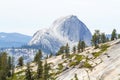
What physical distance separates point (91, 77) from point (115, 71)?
1219 cm

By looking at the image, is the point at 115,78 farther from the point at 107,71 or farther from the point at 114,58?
the point at 114,58

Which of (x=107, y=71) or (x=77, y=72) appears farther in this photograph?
(x=77, y=72)

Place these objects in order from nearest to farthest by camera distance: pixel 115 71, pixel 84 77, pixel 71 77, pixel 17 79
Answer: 1. pixel 115 71
2. pixel 84 77
3. pixel 71 77
4. pixel 17 79

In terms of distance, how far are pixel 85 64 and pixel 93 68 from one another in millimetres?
15271

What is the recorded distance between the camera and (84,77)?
458ft

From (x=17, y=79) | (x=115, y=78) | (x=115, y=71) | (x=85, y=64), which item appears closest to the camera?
(x=115, y=78)

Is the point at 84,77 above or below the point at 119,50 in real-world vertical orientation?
below

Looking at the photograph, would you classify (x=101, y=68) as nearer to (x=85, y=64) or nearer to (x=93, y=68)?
(x=93, y=68)

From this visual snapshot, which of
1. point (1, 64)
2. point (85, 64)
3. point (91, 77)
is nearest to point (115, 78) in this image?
point (91, 77)

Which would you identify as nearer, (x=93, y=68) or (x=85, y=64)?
(x=93, y=68)

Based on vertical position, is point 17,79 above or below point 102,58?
below

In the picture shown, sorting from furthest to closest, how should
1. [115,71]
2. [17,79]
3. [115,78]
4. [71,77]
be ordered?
[17,79], [71,77], [115,71], [115,78]

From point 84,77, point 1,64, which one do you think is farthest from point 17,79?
point 84,77

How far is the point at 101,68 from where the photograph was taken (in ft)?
474
